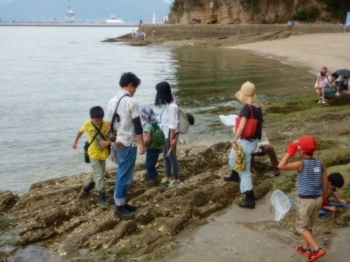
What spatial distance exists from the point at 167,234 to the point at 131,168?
103 cm

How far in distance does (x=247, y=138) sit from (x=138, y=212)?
1.84 m

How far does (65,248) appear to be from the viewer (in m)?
6.20

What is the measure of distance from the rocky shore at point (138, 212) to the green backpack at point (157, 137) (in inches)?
26.9

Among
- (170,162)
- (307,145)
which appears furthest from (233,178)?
(307,145)

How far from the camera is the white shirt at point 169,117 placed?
7473mm

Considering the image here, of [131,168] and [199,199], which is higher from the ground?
[131,168]

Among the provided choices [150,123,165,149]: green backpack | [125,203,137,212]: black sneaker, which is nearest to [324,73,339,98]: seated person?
[150,123,165,149]: green backpack

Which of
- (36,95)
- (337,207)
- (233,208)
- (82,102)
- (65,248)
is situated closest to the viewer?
(65,248)

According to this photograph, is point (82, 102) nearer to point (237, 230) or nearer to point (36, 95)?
point (36, 95)

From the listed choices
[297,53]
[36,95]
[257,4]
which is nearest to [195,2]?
[257,4]

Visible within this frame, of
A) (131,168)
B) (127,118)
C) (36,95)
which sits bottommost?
(36,95)

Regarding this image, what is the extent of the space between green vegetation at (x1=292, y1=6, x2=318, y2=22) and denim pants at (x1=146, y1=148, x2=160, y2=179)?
5417 centimetres

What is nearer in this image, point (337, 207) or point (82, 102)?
point (337, 207)

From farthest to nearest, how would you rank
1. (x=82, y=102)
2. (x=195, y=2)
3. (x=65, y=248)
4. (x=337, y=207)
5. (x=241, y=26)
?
1. (x=195, y=2)
2. (x=241, y=26)
3. (x=82, y=102)
4. (x=337, y=207)
5. (x=65, y=248)
